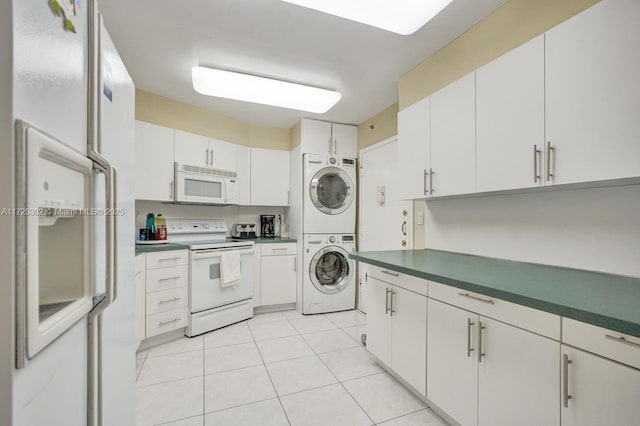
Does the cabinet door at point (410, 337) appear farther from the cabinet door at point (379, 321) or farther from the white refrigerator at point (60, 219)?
the white refrigerator at point (60, 219)

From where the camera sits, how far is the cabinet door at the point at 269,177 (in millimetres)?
3688

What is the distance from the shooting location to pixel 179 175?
298cm

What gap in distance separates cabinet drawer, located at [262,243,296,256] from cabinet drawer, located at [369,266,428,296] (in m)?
1.49

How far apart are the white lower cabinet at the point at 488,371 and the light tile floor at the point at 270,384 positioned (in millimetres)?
309

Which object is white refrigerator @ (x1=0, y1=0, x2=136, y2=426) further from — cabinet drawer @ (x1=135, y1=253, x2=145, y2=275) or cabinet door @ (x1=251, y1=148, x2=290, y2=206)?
cabinet door @ (x1=251, y1=148, x2=290, y2=206)

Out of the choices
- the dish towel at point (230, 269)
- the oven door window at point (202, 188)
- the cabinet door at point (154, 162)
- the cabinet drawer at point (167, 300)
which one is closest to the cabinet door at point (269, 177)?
the oven door window at point (202, 188)

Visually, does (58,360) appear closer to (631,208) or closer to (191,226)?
(631,208)

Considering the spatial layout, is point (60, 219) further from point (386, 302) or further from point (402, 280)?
point (386, 302)

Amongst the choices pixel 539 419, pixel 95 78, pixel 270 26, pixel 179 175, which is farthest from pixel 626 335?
pixel 179 175

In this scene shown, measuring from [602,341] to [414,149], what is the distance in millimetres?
1590

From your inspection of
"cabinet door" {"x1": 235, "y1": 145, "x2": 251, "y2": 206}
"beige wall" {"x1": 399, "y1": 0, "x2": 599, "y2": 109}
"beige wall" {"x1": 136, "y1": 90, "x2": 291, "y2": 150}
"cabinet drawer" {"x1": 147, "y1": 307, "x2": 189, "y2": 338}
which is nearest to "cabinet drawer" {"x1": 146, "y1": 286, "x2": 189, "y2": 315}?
"cabinet drawer" {"x1": 147, "y1": 307, "x2": 189, "y2": 338}

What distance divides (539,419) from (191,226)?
11.1ft

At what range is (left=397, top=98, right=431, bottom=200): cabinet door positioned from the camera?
2117mm

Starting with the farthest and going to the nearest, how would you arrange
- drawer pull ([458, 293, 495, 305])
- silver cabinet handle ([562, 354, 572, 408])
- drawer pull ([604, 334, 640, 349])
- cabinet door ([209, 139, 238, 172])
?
cabinet door ([209, 139, 238, 172]), drawer pull ([458, 293, 495, 305]), silver cabinet handle ([562, 354, 572, 408]), drawer pull ([604, 334, 640, 349])
